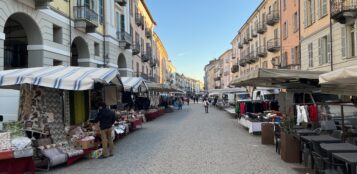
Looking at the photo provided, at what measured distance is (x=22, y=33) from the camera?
70.0ft

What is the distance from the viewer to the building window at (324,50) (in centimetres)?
2236

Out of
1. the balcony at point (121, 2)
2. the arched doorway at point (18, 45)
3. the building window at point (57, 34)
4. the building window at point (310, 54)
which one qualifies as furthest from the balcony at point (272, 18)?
the arched doorway at point (18, 45)

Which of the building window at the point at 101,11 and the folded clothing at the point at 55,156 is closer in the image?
the folded clothing at the point at 55,156

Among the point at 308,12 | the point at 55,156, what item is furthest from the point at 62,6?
the point at 308,12

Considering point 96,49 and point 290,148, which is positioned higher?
point 96,49

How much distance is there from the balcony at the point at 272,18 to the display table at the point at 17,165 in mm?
33186

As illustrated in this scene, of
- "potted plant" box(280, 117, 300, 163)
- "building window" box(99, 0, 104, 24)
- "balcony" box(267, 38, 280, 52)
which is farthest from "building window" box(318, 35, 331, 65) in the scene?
"building window" box(99, 0, 104, 24)

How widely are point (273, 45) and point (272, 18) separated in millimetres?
2809

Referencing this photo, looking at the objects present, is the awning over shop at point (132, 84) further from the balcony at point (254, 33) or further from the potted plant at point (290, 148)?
the balcony at point (254, 33)

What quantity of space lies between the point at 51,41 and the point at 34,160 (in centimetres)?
1081

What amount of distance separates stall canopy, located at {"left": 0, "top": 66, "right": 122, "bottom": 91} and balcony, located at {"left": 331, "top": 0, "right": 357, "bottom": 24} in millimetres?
13195

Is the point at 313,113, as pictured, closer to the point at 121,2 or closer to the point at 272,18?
the point at 121,2

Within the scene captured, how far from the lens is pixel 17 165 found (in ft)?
27.5

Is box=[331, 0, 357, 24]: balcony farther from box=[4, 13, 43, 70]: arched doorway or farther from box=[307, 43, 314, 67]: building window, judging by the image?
box=[4, 13, 43, 70]: arched doorway
